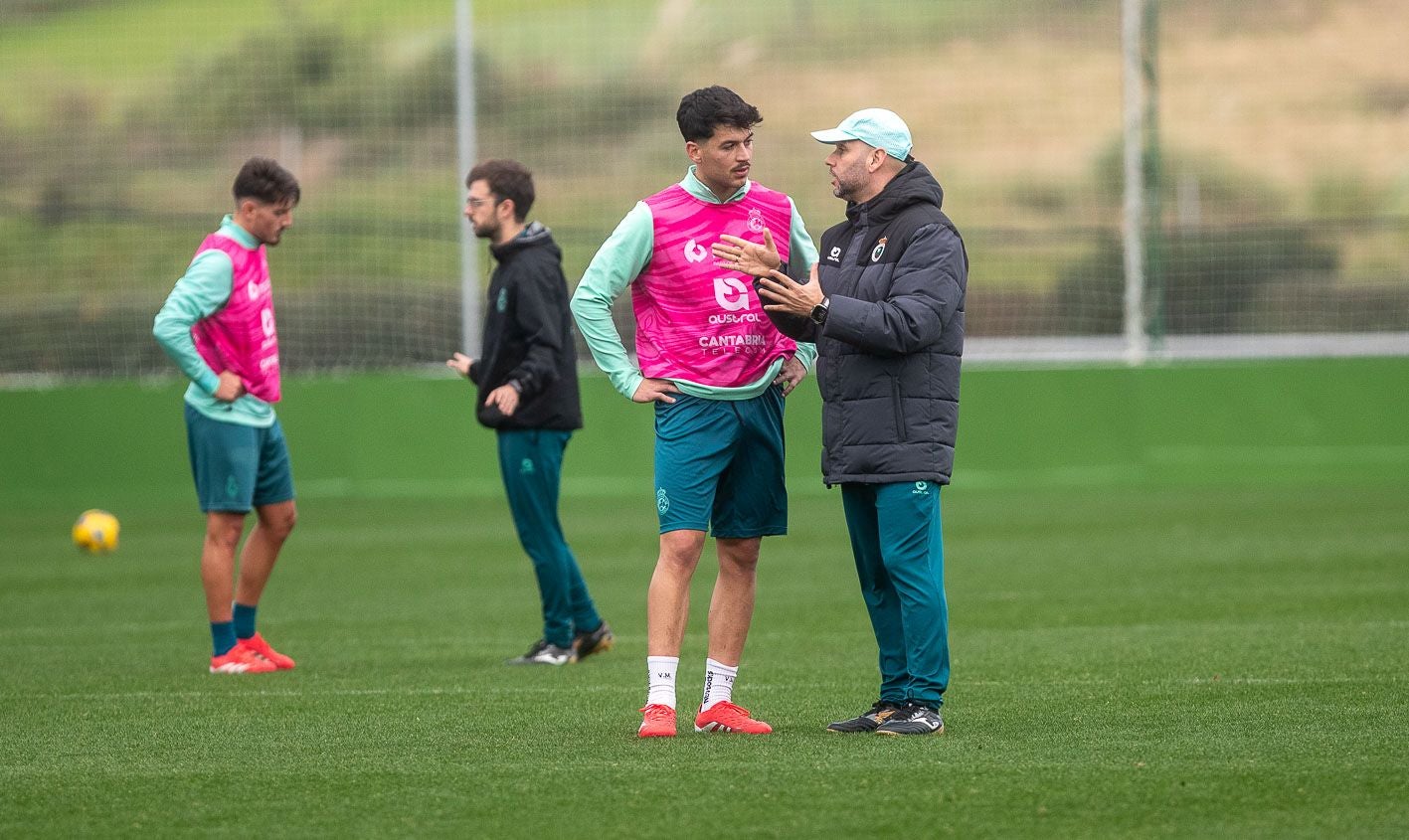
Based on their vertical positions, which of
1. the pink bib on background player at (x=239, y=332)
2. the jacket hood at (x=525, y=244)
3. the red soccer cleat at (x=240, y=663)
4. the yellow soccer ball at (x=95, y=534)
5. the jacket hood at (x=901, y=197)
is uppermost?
the jacket hood at (x=901, y=197)

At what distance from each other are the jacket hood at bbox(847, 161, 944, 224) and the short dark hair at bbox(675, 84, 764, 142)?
462 millimetres

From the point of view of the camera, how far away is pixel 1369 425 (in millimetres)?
19266

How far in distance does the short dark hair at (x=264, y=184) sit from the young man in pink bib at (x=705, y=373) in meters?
2.56

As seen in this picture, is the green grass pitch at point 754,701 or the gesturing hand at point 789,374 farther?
the gesturing hand at point 789,374

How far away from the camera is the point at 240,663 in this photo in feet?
29.4

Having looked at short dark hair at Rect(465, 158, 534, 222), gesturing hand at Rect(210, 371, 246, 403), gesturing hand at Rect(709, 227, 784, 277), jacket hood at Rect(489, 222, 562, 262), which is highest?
short dark hair at Rect(465, 158, 534, 222)

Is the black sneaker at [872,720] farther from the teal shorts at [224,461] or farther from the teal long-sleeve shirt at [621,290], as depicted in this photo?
the teal shorts at [224,461]

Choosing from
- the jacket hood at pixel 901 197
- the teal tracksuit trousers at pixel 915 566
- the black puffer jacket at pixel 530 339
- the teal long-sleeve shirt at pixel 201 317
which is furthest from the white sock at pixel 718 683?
the teal long-sleeve shirt at pixel 201 317

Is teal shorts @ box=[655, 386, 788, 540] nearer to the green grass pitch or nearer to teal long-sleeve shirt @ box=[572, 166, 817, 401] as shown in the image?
teal long-sleeve shirt @ box=[572, 166, 817, 401]

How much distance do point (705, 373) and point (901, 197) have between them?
0.86 meters

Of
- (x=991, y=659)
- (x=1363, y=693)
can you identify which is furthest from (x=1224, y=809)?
(x=991, y=659)

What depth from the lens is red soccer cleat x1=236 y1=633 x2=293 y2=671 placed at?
9055 mm

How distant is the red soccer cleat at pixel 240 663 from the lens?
8.91 m

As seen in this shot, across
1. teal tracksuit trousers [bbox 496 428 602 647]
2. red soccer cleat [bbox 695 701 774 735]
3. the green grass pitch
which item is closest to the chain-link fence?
the green grass pitch
